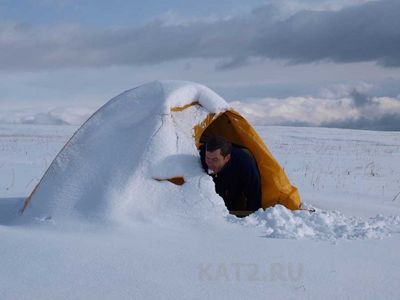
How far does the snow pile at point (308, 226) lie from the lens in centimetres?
449

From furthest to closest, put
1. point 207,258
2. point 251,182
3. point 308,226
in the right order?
point 251,182 < point 308,226 < point 207,258

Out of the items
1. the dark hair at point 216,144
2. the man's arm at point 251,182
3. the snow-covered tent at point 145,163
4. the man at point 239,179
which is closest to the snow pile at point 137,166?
the snow-covered tent at point 145,163

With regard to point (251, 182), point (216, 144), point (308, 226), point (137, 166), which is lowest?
point (308, 226)

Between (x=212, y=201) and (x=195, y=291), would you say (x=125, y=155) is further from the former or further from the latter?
(x=195, y=291)

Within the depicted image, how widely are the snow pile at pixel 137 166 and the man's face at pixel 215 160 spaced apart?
0.43 feet

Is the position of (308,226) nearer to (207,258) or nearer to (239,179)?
(239,179)

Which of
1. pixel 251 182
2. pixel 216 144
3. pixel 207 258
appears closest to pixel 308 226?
pixel 251 182

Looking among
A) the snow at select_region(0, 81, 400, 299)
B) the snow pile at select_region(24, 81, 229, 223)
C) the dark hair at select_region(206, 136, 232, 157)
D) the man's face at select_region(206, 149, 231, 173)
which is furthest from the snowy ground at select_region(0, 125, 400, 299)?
the dark hair at select_region(206, 136, 232, 157)

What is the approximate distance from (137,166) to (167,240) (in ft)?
3.17

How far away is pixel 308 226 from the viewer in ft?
15.4

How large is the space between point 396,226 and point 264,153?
5.10ft

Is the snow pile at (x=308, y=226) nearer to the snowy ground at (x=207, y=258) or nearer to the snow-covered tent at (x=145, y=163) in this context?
the snowy ground at (x=207, y=258)

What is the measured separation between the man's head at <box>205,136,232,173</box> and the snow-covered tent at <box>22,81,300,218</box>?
0.44ft

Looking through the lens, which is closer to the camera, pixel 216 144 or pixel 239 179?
pixel 216 144
